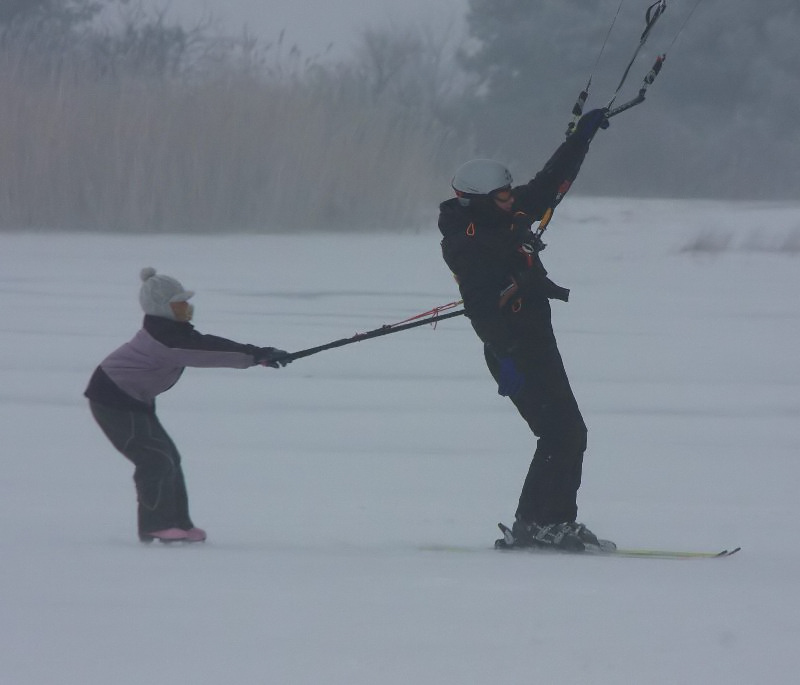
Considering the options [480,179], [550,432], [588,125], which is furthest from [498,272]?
[588,125]

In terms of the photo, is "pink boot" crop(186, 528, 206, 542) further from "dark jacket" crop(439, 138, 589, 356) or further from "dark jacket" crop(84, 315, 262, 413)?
"dark jacket" crop(439, 138, 589, 356)

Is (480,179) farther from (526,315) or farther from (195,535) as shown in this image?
(195,535)

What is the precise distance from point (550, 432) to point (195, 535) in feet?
3.83

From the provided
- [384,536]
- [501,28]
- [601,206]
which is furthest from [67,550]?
[501,28]

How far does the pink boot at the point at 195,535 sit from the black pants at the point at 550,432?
41.1 inches

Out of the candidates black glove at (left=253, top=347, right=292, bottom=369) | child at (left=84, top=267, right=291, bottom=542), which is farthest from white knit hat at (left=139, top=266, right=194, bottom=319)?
black glove at (left=253, top=347, right=292, bottom=369)

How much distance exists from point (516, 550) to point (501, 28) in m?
33.2

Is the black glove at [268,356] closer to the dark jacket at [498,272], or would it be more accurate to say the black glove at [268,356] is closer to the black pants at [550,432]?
the dark jacket at [498,272]

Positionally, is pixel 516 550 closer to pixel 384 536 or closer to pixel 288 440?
pixel 384 536

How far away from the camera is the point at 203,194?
15.1 meters

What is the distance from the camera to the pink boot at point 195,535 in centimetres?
396

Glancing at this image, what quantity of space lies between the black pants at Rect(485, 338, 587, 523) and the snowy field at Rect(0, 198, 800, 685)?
227 mm

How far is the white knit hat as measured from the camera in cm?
383

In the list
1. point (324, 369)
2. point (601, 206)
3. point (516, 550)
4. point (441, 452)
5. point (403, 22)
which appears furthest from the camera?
point (403, 22)
